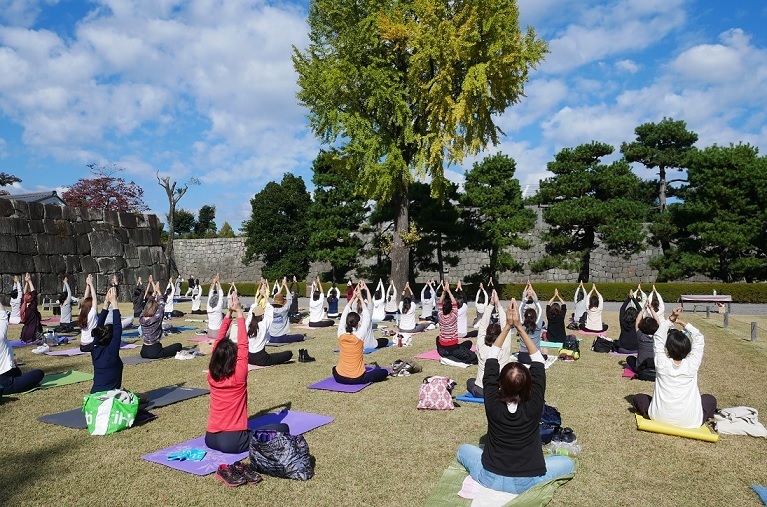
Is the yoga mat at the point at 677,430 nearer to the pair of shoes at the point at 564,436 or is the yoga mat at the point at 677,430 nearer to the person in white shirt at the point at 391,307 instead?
the pair of shoes at the point at 564,436

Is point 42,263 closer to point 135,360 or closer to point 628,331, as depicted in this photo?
point 135,360

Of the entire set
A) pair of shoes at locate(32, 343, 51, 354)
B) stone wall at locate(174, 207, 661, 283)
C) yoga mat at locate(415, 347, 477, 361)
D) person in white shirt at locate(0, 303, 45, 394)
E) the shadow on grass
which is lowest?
yoga mat at locate(415, 347, 477, 361)

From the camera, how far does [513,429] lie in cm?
447

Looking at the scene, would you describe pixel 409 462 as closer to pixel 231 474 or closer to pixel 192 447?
pixel 231 474

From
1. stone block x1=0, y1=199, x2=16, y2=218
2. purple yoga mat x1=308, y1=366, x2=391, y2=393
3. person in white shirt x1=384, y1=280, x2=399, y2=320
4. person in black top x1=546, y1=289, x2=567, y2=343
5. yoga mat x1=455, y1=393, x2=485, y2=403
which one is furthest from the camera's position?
stone block x1=0, y1=199, x2=16, y2=218

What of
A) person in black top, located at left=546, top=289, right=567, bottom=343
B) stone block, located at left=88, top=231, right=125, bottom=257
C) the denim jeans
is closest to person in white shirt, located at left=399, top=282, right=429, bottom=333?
person in black top, located at left=546, top=289, right=567, bottom=343

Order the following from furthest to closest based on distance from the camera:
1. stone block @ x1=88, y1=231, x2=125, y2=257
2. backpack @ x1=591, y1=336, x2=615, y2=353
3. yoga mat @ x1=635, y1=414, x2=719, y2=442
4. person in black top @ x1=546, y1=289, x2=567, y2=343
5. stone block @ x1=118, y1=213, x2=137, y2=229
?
1. stone block @ x1=118, y1=213, x2=137, y2=229
2. stone block @ x1=88, y1=231, x2=125, y2=257
3. person in black top @ x1=546, y1=289, x2=567, y2=343
4. backpack @ x1=591, y1=336, x2=615, y2=353
5. yoga mat @ x1=635, y1=414, x2=719, y2=442

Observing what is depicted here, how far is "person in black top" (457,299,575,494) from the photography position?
14.6 feet

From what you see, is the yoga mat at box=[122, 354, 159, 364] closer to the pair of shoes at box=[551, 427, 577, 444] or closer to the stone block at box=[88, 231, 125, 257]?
the pair of shoes at box=[551, 427, 577, 444]

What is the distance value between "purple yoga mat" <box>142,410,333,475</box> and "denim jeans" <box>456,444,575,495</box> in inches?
83.9

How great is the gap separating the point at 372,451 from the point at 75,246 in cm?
2478

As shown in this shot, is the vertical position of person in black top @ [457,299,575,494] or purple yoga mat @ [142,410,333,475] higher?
person in black top @ [457,299,575,494]

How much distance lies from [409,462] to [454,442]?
0.79 metres

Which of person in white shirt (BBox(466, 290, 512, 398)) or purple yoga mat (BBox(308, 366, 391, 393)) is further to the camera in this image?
purple yoga mat (BBox(308, 366, 391, 393))
